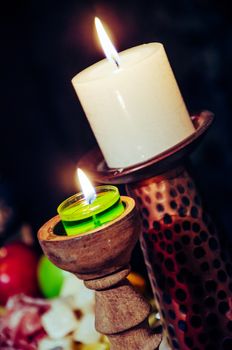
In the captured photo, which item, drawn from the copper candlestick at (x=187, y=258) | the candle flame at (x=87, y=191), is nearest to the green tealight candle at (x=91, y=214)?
the candle flame at (x=87, y=191)

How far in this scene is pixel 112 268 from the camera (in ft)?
1.94

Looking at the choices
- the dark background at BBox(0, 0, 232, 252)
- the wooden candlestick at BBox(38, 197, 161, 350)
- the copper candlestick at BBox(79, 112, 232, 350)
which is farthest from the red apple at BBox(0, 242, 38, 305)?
the wooden candlestick at BBox(38, 197, 161, 350)

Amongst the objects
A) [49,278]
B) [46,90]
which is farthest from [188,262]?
[46,90]

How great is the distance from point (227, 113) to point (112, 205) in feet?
5.27

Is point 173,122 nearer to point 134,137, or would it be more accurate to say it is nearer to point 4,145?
point 134,137

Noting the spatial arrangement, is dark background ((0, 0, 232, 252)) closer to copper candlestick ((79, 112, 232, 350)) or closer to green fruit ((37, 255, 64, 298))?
green fruit ((37, 255, 64, 298))

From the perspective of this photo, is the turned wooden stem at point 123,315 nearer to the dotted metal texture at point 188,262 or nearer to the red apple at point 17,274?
the dotted metal texture at point 188,262

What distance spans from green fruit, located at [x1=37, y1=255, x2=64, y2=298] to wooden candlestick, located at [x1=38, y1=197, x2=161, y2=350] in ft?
2.09

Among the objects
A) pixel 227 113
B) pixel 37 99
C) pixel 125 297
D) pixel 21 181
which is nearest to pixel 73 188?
pixel 21 181

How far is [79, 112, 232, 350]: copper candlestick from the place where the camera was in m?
0.78

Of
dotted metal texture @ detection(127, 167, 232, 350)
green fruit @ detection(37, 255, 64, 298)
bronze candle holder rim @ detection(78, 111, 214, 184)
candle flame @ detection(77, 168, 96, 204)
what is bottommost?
green fruit @ detection(37, 255, 64, 298)

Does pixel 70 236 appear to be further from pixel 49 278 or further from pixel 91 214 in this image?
pixel 49 278

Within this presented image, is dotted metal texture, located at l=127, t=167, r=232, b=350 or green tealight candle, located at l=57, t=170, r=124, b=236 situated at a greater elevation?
green tealight candle, located at l=57, t=170, r=124, b=236

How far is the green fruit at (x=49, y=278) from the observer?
1.28 meters
